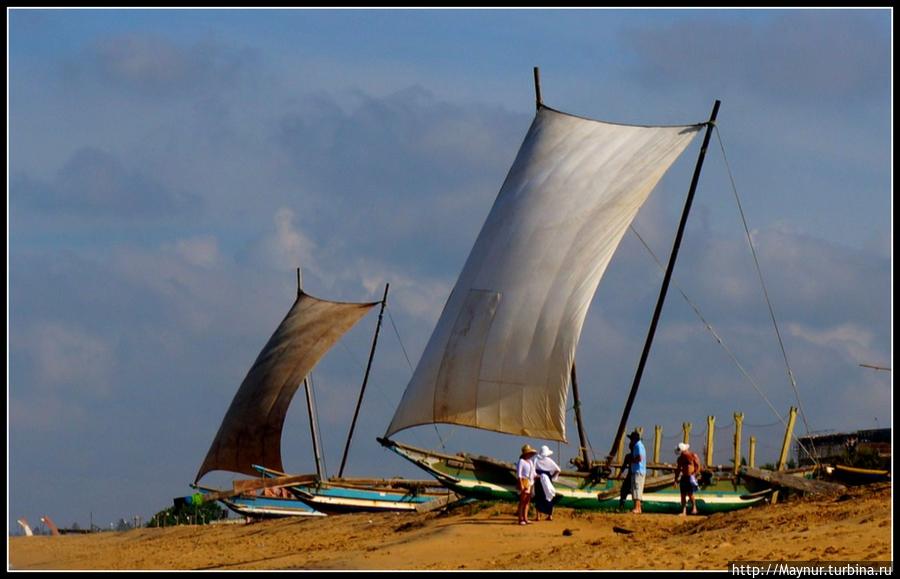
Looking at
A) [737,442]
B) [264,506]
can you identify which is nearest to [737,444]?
[737,442]

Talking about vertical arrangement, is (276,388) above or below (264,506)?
above

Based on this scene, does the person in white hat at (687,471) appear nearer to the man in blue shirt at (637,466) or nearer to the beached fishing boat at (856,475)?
the man in blue shirt at (637,466)

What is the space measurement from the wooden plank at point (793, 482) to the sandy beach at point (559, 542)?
37.9 inches

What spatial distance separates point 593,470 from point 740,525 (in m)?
7.68

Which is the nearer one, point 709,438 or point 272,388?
point 709,438

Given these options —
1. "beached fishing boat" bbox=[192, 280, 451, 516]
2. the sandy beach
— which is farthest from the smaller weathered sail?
the sandy beach

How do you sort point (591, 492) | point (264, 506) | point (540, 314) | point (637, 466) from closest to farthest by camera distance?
point (637, 466) → point (591, 492) → point (540, 314) → point (264, 506)

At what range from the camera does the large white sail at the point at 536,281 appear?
3002 cm

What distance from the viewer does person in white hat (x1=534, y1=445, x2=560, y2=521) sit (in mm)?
24797

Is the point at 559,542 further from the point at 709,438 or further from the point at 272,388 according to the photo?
the point at 272,388

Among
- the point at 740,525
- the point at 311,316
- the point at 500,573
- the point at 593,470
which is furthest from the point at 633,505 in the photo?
the point at 311,316

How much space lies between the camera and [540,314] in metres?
30.6

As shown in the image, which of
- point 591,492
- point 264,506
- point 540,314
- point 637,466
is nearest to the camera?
point 637,466

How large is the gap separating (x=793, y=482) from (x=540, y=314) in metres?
6.12
